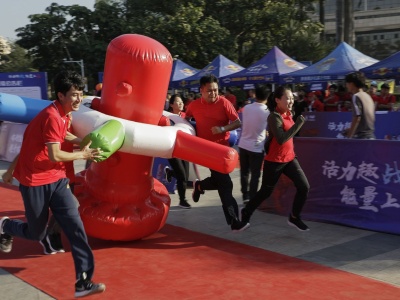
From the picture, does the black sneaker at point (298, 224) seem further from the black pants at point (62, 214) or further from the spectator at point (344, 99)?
the spectator at point (344, 99)

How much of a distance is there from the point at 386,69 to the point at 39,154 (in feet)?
37.0

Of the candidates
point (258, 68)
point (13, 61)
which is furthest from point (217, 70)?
point (13, 61)

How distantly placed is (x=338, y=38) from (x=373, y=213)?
61.2 ft

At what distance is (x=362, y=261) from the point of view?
5.18 metres

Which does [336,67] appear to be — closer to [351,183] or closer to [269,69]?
[269,69]

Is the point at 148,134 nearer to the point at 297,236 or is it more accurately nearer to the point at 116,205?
the point at 116,205

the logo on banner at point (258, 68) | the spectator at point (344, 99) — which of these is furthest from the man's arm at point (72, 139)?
the logo on banner at point (258, 68)

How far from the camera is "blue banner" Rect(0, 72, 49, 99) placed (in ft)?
48.1

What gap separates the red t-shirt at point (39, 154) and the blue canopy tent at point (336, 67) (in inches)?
486

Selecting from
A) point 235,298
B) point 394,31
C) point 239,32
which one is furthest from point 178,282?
point 394,31

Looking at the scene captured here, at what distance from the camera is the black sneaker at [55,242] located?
5586 mm

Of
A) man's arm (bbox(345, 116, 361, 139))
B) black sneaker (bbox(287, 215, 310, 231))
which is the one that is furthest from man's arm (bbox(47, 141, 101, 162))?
man's arm (bbox(345, 116, 361, 139))

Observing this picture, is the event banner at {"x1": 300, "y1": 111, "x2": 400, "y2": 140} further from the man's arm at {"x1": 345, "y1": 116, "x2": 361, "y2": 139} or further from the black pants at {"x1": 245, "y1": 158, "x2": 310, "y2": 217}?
the black pants at {"x1": 245, "y1": 158, "x2": 310, "y2": 217}

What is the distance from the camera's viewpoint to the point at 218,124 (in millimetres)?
6418
